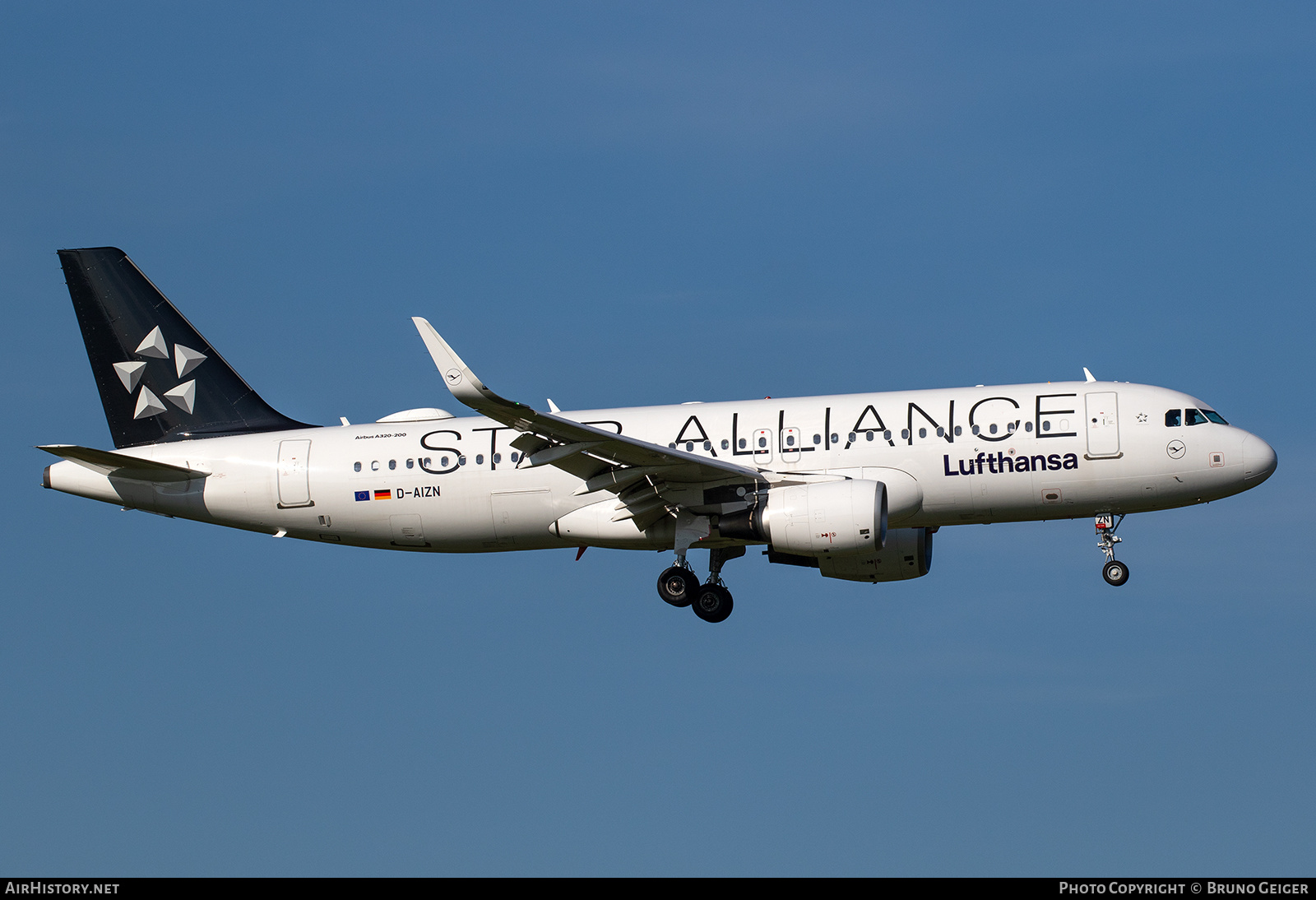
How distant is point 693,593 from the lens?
3812 cm

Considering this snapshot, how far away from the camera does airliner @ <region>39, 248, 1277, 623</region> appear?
118 feet

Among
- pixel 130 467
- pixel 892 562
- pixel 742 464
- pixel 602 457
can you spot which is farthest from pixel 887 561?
pixel 130 467

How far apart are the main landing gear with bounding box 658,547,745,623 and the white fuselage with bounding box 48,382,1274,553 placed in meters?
0.77

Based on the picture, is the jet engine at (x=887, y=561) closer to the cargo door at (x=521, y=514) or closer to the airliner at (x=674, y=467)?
the airliner at (x=674, y=467)

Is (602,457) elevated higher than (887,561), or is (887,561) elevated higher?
(602,457)

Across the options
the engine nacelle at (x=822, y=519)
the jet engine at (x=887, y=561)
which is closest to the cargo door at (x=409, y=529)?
the engine nacelle at (x=822, y=519)

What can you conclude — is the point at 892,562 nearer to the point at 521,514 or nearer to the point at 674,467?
the point at 674,467

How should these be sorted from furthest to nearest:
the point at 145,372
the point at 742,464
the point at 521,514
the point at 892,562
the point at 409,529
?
1. the point at 145,372
2. the point at 892,562
3. the point at 409,529
4. the point at 521,514
5. the point at 742,464

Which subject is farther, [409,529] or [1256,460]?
[409,529]

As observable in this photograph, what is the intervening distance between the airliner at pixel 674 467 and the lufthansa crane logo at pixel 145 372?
55mm

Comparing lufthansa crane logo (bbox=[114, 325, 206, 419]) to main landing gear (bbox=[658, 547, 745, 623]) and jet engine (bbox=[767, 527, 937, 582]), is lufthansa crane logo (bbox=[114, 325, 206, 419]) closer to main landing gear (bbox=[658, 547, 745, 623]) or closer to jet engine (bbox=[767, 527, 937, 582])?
main landing gear (bbox=[658, 547, 745, 623])

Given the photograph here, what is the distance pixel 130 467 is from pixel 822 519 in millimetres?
17074

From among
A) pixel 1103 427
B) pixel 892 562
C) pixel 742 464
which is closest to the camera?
pixel 1103 427
